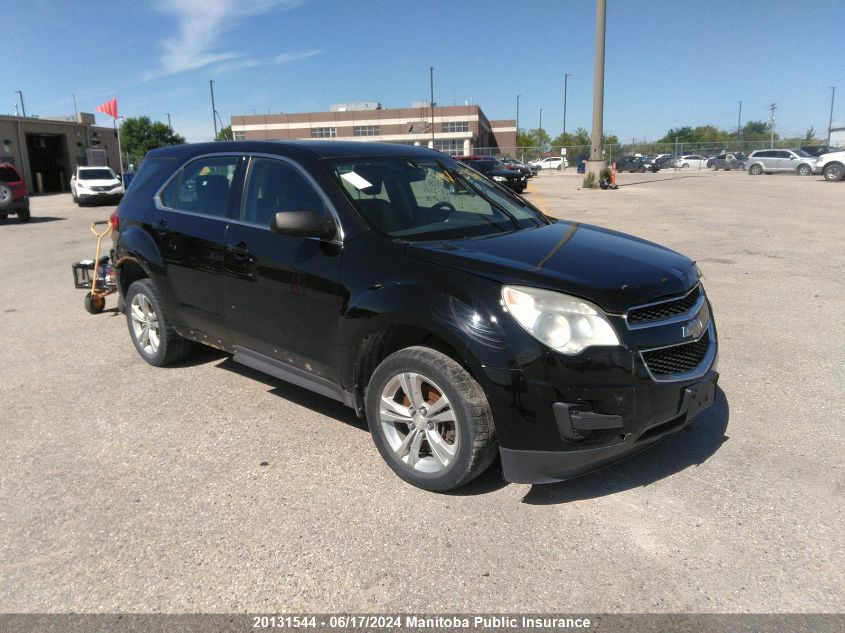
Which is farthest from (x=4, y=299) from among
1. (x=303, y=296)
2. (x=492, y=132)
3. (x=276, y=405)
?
(x=492, y=132)

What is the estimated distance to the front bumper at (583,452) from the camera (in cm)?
299

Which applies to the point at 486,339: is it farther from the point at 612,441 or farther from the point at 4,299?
the point at 4,299

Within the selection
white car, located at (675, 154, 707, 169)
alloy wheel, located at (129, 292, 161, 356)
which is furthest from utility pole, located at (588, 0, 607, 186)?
white car, located at (675, 154, 707, 169)

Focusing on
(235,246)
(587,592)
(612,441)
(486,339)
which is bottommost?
(587,592)

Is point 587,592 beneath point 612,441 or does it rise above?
beneath

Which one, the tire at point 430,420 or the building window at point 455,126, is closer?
the tire at point 430,420

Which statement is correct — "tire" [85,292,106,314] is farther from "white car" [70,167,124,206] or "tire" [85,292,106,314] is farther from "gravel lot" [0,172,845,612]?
"white car" [70,167,124,206]

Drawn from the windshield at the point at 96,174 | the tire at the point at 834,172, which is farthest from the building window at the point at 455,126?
the windshield at the point at 96,174

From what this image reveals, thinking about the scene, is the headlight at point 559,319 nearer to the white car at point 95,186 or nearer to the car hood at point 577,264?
the car hood at point 577,264

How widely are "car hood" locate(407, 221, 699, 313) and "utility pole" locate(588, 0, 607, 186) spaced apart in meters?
25.2

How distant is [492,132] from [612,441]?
121 m

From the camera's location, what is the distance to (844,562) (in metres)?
2.81

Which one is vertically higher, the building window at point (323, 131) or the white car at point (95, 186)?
the building window at point (323, 131)

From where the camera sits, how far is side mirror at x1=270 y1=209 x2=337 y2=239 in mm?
3668
